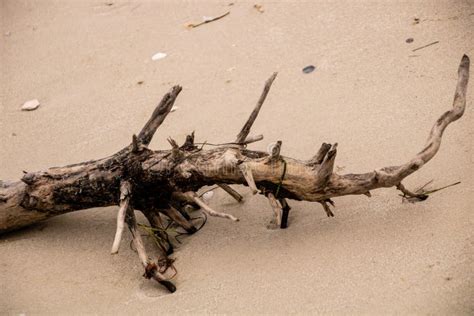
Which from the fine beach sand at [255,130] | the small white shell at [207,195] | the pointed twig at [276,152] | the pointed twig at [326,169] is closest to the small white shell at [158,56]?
the fine beach sand at [255,130]

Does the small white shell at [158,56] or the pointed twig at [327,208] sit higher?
the pointed twig at [327,208]

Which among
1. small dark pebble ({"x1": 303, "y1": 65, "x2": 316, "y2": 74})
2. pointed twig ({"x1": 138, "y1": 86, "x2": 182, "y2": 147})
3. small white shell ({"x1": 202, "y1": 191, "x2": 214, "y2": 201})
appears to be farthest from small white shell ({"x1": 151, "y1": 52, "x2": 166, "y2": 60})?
pointed twig ({"x1": 138, "y1": 86, "x2": 182, "y2": 147})

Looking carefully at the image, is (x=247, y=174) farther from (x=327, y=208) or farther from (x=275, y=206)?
(x=327, y=208)

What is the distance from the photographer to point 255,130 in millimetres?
3977

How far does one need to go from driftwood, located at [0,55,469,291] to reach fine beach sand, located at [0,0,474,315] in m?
0.16

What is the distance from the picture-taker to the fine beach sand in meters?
2.79

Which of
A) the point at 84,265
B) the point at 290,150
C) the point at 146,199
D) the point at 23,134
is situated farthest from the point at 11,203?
the point at 290,150

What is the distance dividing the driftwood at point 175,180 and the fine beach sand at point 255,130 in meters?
0.16

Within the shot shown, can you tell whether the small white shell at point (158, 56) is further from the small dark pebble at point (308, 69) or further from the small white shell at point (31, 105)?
the small dark pebble at point (308, 69)

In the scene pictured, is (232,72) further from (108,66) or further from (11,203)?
(11,203)

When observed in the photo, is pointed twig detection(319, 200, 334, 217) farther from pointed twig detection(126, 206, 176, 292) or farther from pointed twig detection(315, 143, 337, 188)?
pointed twig detection(126, 206, 176, 292)

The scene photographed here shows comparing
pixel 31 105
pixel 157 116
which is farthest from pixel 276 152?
pixel 31 105

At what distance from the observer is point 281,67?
14.6 feet

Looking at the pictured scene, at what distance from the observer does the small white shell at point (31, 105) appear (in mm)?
4664
